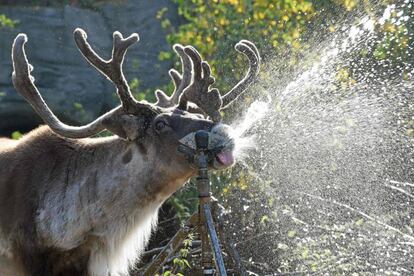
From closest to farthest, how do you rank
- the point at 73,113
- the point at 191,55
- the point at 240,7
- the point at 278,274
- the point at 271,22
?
the point at 191,55 < the point at 278,274 < the point at 271,22 < the point at 240,7 < the point at 73,113

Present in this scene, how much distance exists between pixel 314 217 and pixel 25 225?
1.90 meters

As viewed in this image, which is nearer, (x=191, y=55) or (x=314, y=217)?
(x=191, y=55)

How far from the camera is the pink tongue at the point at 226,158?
13.7ft

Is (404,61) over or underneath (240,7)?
underneath

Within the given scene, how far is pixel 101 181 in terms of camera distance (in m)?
4.58

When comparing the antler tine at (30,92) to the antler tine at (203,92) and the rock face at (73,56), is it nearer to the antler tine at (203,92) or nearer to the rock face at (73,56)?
the antler tine at (203,92)

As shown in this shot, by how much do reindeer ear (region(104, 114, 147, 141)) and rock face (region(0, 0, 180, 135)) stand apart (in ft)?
15.9

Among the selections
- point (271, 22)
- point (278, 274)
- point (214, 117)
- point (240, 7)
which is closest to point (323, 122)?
point (278, 274)

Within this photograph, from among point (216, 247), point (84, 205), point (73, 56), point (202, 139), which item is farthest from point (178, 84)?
point (73, 56)

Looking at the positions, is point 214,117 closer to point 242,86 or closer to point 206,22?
point 242,86

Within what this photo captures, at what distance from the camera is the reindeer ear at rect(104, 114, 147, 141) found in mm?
4523

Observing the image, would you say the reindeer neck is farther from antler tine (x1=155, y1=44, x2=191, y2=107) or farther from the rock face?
the rock face

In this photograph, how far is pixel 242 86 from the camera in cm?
486

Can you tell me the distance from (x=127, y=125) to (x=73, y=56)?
5.56 metres
